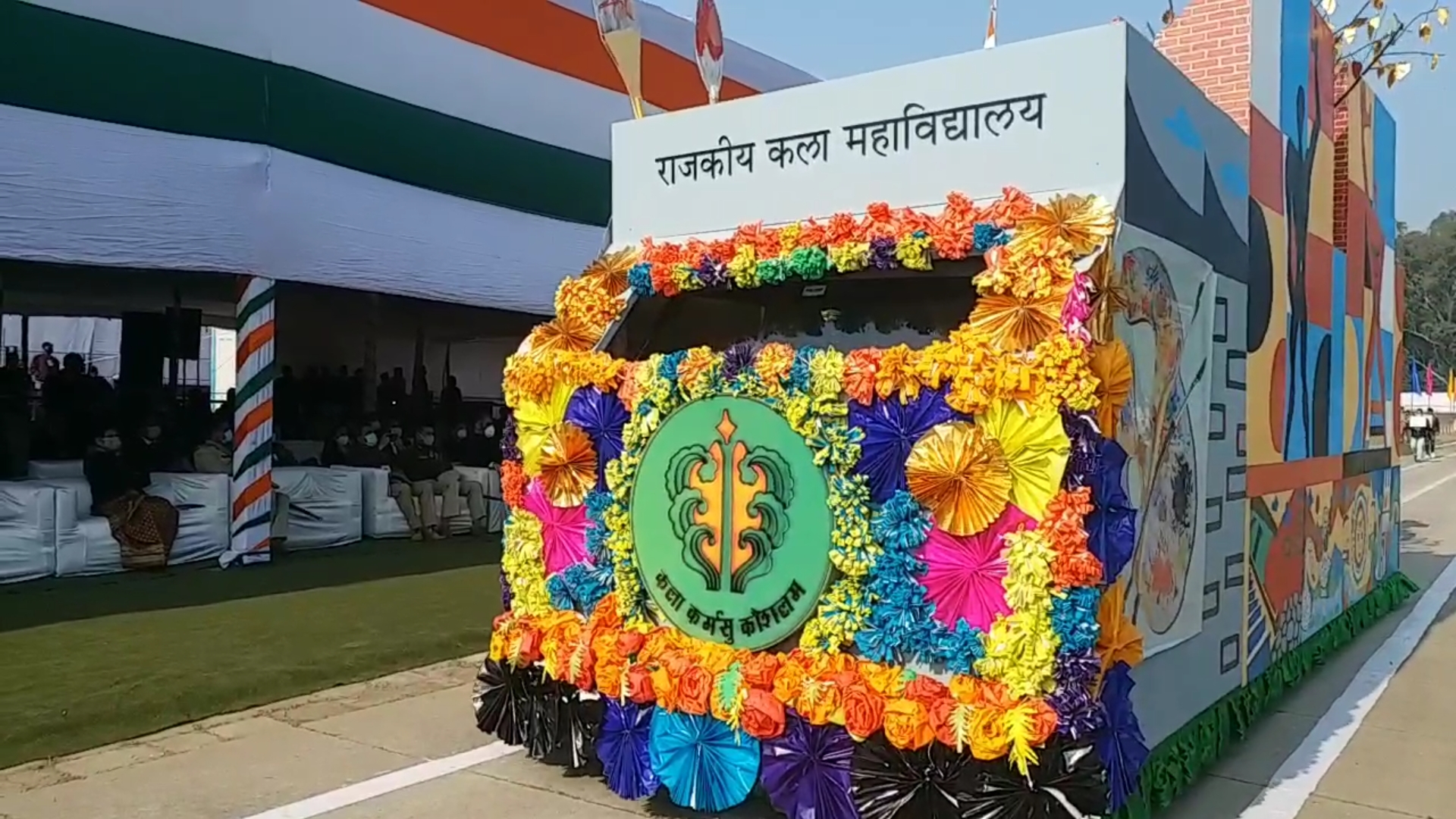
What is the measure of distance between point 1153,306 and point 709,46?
10.6ft

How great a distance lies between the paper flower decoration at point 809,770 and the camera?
4.28 metres

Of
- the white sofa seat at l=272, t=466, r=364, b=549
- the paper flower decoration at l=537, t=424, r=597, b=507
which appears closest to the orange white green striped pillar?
the white sofa seat at l=272, t=466, r=364, b=549

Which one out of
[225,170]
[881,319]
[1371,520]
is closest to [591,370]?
[881,319]

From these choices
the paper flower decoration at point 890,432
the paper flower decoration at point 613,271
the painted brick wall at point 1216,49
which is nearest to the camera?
the paper flower decoration at point 890,432

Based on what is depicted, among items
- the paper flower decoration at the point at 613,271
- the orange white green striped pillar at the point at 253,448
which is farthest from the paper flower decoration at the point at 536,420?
the orange white green striped pillar at the point at 253,448

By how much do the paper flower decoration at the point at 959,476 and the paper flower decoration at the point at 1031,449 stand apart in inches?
1.3

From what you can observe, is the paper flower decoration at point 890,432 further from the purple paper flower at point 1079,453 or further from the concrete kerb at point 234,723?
the concrete kerb at point 234,723

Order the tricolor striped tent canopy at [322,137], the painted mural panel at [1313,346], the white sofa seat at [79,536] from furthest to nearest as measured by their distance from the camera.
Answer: the white sofa seat at [79,536] → the tricolor striped tent canopy at [322,137] → the painted mural panel at [1313,346]

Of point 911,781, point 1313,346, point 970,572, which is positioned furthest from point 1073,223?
point 1313,346

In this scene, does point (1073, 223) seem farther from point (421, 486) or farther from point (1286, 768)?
point (421, 486)

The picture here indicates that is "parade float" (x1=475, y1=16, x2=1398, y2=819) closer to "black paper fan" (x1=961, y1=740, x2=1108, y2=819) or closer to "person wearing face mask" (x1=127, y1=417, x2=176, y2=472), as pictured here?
"black paper fan" (x1=961, y1=740, x2=1108, y2=819)

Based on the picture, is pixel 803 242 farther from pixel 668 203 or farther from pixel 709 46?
pixel 709 46

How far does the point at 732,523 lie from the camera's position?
459 centimetres

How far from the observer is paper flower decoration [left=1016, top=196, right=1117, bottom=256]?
13.5ft
